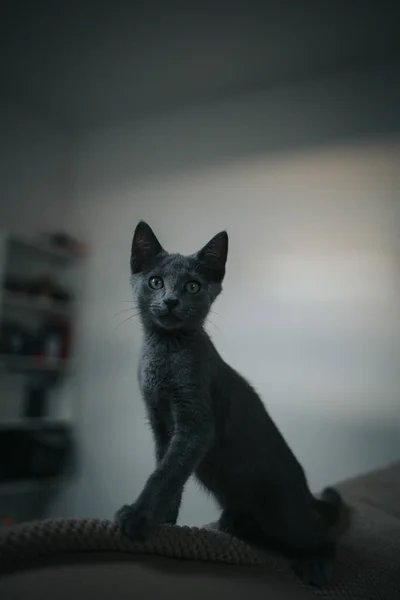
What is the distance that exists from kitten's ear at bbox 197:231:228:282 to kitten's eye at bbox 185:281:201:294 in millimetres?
20

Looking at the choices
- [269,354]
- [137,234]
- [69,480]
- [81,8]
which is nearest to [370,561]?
[269,354]

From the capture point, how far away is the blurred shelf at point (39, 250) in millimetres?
754

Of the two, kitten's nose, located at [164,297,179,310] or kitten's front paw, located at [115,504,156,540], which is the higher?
kitten's nose, located at [164,297,179,310]

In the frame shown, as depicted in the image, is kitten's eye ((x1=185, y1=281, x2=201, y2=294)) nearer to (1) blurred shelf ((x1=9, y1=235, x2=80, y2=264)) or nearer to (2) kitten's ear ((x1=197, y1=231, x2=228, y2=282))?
(2) kitten's ear ((x1=197, y1=231, x2=228, y2=282))

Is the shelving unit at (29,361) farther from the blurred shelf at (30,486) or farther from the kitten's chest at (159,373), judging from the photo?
the kitten's chest at (159,373)

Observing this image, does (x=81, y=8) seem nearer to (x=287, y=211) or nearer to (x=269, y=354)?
(x=287, y=211)

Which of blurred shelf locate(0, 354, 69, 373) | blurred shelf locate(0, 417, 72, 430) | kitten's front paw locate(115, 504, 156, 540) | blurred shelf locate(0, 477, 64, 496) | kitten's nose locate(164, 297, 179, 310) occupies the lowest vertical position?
blurred shelf locate(0, 477, 64, 496)

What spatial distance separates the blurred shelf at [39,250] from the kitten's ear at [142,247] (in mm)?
230

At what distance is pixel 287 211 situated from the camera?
2.36 feet

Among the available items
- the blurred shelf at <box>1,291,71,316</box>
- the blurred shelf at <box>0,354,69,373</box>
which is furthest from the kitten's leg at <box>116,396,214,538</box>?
the blurred shelf at <box>1,291,71,316</box>

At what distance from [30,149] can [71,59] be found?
0.24 meters

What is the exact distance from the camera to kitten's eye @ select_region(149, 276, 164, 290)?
489mm

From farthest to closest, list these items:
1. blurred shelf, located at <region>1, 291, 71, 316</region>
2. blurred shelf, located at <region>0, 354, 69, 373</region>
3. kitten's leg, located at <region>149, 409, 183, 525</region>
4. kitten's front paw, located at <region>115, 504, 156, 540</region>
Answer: blurred shelf, located at <region>1, 291, 71, 316</region> < blurred shelf, located at <region>0, 354, 69, 373</region> < kitten's leg, located at <region>149, 409, 183, 525</region> < kitten's front paw, located at <region>115, 504, 156, 540</region>

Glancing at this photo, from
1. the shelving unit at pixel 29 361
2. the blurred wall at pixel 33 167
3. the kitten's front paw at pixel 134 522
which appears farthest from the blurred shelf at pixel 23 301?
the kitten's front paw at pixel 134 522
